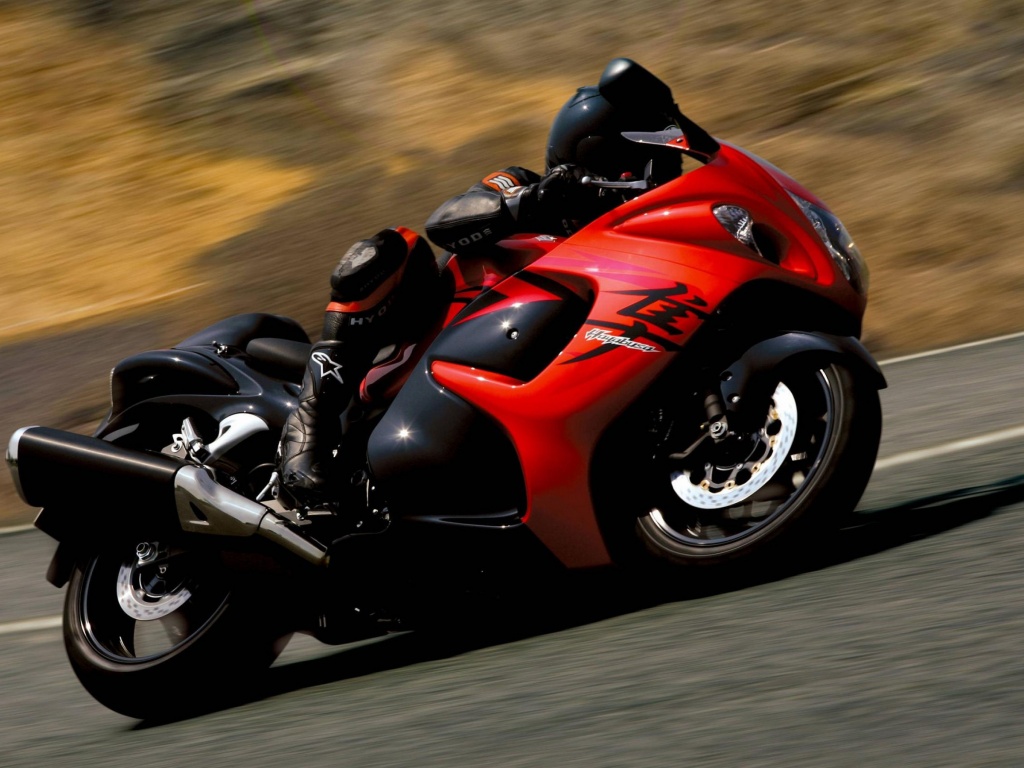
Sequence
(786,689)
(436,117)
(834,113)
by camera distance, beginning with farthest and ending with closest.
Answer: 1. (436,117)
2. (834,113)
3. (786,689)

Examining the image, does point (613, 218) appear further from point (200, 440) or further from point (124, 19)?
point (124, 19)

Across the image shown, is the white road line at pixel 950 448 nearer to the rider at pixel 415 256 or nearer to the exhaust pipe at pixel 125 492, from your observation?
the rider at pixel 415 256

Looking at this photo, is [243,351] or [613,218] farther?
[243,351]

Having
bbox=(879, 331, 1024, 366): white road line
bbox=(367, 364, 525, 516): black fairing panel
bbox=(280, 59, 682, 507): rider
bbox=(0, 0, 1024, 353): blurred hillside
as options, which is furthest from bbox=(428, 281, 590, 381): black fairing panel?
bbox=(0, 0, 1024, 353): blurred hillside

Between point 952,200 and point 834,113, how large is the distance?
91.7 inches

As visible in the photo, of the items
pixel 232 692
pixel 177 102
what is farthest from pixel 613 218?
pixel 177 102

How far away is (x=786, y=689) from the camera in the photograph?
Result: 3496mm

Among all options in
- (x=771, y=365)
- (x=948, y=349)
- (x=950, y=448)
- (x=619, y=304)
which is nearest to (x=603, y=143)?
(x=619, y=304)

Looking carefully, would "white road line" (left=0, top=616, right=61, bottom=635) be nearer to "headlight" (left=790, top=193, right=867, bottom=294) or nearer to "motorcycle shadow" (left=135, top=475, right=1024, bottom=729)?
"motorcycle shadow" (left=135, top=475, right=1024, bottom=729)

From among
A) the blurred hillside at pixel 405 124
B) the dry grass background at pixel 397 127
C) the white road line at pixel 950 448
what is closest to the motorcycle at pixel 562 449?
the white road line at pixel 950 448

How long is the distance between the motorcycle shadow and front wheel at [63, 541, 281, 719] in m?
0.10

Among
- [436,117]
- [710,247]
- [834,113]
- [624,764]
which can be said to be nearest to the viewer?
[624,764]

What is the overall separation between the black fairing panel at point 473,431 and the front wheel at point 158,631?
69 centimetres

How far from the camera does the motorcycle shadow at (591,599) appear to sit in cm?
452
